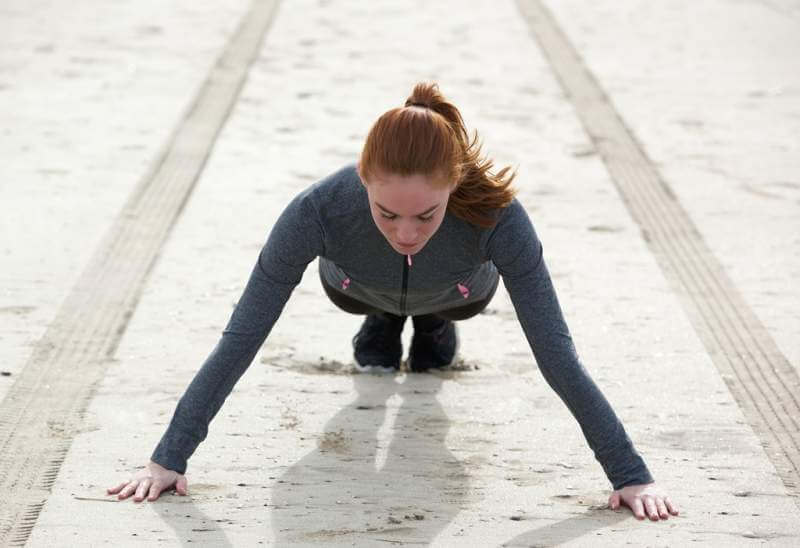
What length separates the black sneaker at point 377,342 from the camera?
3.51 meters

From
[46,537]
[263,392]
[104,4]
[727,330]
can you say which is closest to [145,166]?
[263,392]

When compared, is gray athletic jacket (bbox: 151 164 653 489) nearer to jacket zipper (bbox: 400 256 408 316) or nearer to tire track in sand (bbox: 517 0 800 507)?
jacket zipper (bbox: 400 256 408 316)

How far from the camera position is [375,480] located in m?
2.96

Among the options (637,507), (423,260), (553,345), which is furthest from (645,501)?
(423,260)

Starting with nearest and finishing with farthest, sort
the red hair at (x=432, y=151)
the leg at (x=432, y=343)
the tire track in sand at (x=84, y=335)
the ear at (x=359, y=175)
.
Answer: the red hair at (x=432, y=151)
the ear at (x=359, y=175)
the tire track in sand at (x=84, y=335)
the leg at (x=432, y=343)

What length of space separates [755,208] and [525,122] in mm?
1330

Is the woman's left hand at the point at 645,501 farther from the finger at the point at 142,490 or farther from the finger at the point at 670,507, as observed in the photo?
the finger at the point at 142,490

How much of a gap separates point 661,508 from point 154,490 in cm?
103

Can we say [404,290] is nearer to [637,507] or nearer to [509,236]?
Result: [509,236]

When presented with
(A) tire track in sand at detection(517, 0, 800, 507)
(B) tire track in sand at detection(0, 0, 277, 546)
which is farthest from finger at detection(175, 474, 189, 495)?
(A) tire track in sand at detection(517, 0, 800, 507)

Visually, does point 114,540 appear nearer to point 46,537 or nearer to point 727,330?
point 46,537

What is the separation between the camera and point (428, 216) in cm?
268

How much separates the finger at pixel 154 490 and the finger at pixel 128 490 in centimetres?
4

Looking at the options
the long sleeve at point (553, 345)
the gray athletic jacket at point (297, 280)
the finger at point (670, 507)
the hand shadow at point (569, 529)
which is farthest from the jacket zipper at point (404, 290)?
the finger at point (670, 507)
